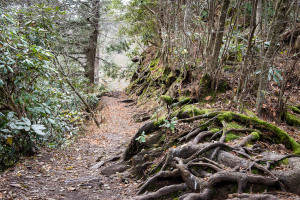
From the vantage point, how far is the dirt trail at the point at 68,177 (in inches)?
156

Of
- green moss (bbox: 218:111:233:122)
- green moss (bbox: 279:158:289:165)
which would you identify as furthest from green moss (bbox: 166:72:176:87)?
green moss (bbox: 279:158:289:165)

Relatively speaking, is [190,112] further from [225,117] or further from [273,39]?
[273,39]

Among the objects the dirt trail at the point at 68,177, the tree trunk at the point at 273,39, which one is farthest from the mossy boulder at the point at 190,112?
the dirt trail at the point at 68,177

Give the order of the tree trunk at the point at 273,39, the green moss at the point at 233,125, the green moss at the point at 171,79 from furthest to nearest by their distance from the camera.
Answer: the green moss at the point at 171,79, the tree trunk at the point at 273,39, the green moss at the point at 233,125

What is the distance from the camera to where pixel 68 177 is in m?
4.90

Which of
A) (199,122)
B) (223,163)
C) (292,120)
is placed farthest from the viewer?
(292,120)

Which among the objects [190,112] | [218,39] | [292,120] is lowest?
[292,120]

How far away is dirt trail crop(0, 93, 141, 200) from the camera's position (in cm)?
396

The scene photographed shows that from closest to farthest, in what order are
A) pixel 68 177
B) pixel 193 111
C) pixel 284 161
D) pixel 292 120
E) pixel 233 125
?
pixel 284 161 → pixel 233 125 → pixel 68 177 → pixel 193 111 → pixel 292 120

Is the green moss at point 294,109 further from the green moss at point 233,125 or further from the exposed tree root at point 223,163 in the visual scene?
the green moss at point 233,125

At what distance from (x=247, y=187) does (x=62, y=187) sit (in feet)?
10.8

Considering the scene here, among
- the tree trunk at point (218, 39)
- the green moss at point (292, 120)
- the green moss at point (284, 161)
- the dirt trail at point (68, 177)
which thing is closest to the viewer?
the green moss at point (284, 161)

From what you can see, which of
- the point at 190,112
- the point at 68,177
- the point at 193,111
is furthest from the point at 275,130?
the point at 68,177

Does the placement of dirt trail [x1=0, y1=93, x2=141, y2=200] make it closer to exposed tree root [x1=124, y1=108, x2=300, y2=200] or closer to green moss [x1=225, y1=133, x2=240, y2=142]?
exposed tree root [x1=124, y1=108, x2=300, y2=200]
